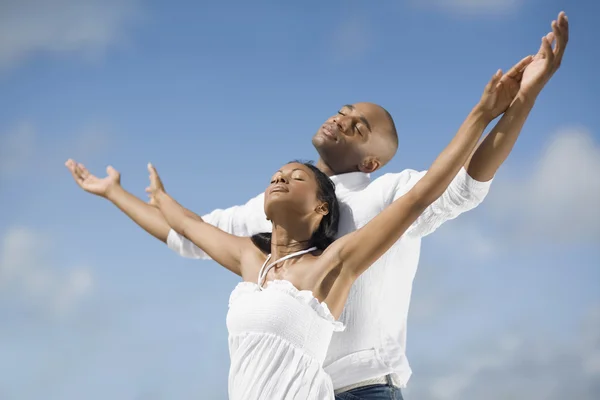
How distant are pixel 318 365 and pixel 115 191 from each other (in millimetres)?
1497

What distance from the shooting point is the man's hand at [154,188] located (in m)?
3.51

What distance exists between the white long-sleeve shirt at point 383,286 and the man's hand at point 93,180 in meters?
1.21

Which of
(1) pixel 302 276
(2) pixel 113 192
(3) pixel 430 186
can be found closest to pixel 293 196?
(1) pixel 302 276

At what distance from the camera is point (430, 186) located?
2.47m

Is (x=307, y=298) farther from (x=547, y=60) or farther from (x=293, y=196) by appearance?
(x=547, y=60)

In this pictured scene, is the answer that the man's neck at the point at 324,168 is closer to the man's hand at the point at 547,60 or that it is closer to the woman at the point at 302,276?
the woman at the point at 302,276

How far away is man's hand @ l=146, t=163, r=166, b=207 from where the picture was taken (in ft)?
11.5

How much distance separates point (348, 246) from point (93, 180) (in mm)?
1612

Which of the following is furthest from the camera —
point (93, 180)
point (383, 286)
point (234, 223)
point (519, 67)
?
point (93, 180)

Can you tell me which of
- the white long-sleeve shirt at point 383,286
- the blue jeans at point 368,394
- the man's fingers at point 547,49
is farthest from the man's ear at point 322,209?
the man's fingers at point 547,49

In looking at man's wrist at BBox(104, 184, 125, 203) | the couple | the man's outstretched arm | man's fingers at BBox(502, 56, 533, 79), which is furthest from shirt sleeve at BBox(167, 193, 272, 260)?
man's fingers at BBox(502, 56, 533, 79)

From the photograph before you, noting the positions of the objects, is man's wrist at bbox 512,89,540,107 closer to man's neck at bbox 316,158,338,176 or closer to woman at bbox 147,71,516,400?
woman at bbox 147,71,516,400

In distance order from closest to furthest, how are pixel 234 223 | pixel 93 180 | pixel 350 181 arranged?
pixel 350 181, pixel 234 223, pixel 93 180

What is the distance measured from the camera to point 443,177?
2459 mm
